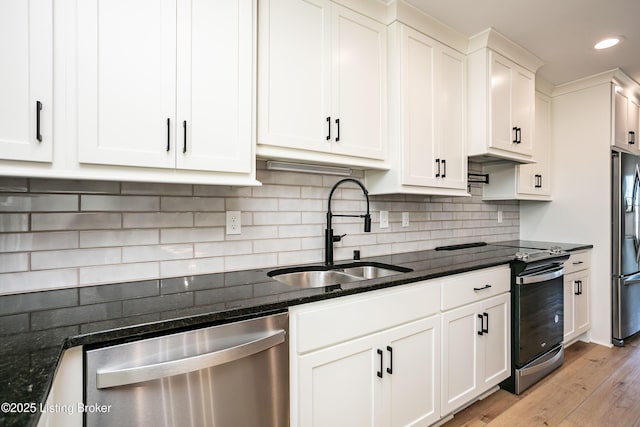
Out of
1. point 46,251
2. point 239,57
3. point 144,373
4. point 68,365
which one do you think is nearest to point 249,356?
point 144,373

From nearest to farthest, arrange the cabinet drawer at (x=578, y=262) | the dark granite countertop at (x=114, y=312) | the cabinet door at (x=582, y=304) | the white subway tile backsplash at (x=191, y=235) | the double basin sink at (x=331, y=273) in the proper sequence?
the dark granite countertop at (x=114, y=312)
the white subway tile backsplash at (x=191, y=235)
the double basin sink at (x=331, y=273)
the cabinet drawer at (x=578, y=262)
the cabinet door at (x=582, y=304)

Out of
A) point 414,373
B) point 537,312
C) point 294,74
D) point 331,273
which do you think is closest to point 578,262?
point 537,312

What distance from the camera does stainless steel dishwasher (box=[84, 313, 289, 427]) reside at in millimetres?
882

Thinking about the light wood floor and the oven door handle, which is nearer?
the light wood floor

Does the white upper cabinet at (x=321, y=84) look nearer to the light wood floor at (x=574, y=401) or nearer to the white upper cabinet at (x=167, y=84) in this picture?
the white upper cabinet at (x=167, y=84)

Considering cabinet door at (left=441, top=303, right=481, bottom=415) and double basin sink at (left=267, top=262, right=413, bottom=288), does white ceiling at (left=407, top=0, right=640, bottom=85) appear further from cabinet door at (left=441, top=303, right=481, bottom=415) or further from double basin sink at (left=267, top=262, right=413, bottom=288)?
cabinet door at (left=441, top=303, right=481, bottom=415)

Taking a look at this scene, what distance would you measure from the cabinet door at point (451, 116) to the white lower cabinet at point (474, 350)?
0.87 metres

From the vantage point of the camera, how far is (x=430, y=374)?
1685mm

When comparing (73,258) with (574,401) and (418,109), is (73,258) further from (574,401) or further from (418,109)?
(574,401)

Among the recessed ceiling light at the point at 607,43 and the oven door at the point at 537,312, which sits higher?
the recessed ceiling light at the point at 607,43

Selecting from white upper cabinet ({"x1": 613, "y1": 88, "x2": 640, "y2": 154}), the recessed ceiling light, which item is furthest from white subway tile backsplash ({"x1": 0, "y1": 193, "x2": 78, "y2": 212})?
white upper cabinet ({"x1": 613, "y1": 88, "x2": 640, "y2": 154})

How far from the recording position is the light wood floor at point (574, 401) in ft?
6.24

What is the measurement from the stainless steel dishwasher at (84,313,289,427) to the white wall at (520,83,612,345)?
10.9 feet

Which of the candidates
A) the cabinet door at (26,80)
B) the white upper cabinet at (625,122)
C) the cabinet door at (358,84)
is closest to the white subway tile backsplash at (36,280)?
the cabinet door at (26,80)
